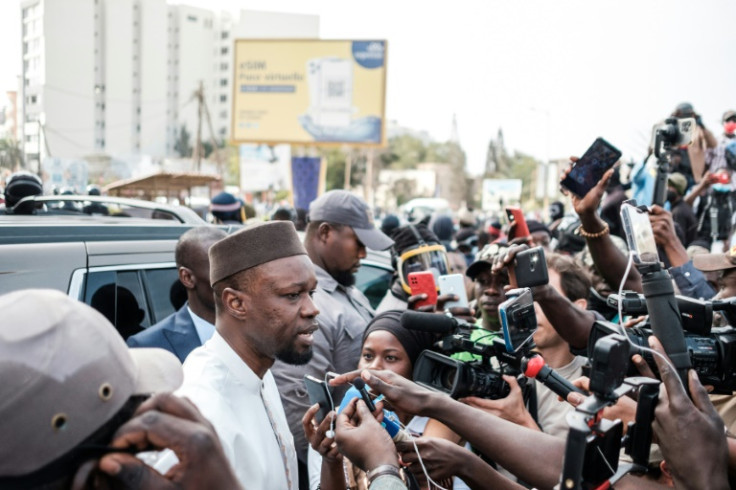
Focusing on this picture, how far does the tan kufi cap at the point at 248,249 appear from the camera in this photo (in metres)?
2.44

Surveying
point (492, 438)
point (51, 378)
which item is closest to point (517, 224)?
point (492, 438)

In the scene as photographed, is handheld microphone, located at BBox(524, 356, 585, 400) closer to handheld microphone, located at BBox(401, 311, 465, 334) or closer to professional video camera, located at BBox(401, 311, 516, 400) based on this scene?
professional video camera, located at BBox(401, 311, 516, 400)

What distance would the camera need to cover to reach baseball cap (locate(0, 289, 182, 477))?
1.16 metres

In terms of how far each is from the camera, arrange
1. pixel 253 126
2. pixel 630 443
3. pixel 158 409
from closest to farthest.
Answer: pixel 158 409 < pixel 630 443 < pixel 253 126

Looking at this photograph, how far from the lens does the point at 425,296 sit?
3.57 m

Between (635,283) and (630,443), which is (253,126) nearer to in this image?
(635,283)

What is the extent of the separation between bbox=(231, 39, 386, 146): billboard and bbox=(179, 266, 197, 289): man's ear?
1576 cm

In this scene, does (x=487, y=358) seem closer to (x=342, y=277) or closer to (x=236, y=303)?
(x=236, y=303)

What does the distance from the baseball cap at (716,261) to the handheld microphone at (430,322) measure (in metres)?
1.23

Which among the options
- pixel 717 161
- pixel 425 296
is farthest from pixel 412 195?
pixel 425 296

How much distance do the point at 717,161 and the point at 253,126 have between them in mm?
15018

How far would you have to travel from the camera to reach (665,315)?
2256 millimetres

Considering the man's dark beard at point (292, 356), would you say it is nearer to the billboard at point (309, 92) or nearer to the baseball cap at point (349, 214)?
the baseball cap at point (349, 214)

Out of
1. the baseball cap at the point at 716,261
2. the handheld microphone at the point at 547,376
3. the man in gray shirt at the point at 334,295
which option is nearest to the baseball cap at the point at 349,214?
the man in gray shirt at the point at 334,295
